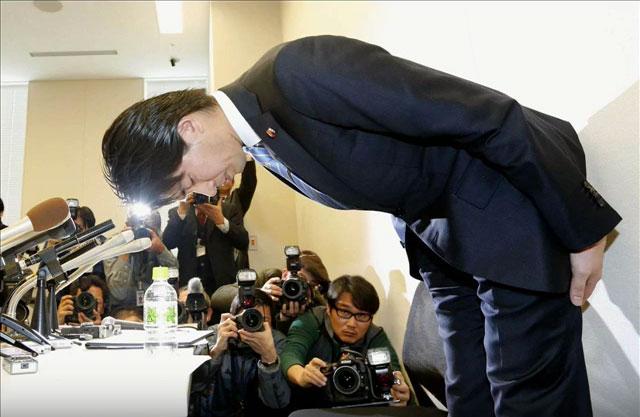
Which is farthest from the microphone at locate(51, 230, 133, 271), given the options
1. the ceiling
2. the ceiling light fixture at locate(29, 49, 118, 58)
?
the ceiling light fixture at locate(29, 49, 118, 58)

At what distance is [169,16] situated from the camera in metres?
4.34

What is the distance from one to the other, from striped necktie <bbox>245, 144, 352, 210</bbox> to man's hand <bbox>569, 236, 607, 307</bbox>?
1.25 ft

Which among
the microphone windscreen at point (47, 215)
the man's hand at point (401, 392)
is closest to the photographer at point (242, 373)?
the man's hand at point (401, 392)

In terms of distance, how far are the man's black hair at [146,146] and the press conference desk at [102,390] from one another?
289 mm

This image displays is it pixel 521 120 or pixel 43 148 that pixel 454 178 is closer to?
pixel 521 120

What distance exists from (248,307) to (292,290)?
465 mm

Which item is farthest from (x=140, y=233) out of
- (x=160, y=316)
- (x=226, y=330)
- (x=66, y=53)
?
(x=66, y=53)

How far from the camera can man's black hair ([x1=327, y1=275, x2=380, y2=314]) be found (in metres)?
2.03

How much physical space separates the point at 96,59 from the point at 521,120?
5019mm

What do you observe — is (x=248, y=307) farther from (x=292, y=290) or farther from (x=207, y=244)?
(x=207, y=244)

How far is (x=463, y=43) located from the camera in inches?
64.4

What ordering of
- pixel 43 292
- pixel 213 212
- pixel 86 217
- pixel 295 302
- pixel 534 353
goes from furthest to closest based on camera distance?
pixel 86 217 → pixel 213 212 → pixel 295 302 → pixel 43 292 → pixel 534 353

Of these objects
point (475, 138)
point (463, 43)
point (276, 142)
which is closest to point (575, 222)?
point (475, 138)

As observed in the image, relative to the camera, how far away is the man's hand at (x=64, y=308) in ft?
7.56
